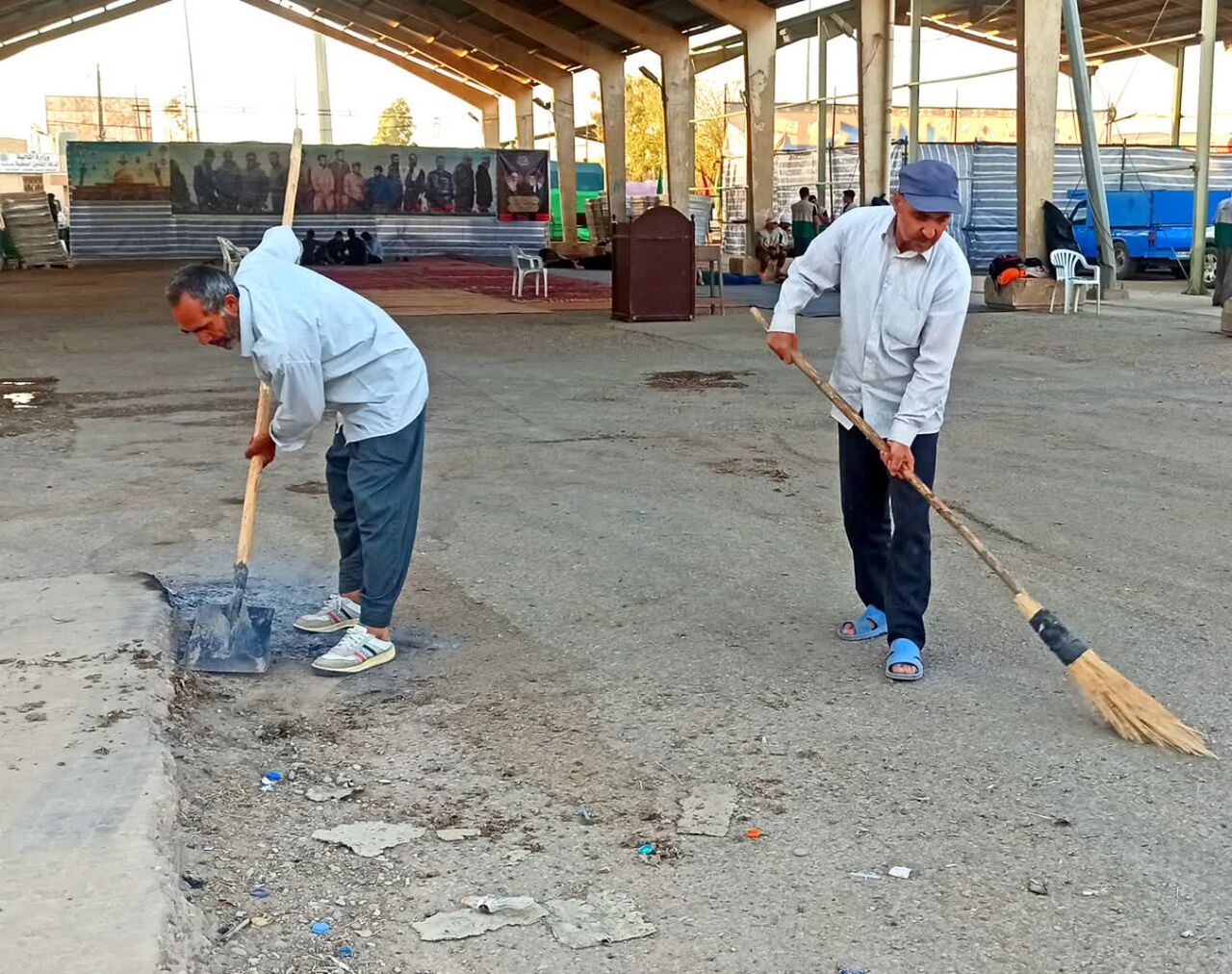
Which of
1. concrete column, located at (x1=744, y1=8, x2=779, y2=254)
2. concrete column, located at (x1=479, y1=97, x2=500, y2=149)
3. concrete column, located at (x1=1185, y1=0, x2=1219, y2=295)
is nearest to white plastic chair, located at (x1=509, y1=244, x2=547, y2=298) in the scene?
concrete column, located at (x1=744, y1=8, x2=779, y2=254)

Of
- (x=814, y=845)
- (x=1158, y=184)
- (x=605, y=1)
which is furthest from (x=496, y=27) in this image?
(x=814, y=845)

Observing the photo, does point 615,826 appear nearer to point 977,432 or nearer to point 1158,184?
point 977,432

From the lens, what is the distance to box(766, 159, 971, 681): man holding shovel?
426 centimetres

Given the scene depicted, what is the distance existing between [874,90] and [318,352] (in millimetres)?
21695

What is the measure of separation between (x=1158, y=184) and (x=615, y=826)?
2886 cm

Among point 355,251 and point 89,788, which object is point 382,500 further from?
point 355,251

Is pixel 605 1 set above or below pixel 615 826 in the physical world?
above

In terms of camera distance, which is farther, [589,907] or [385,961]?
[589,907]

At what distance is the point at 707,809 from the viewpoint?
11.7 feet

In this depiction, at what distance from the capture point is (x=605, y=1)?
31516mm

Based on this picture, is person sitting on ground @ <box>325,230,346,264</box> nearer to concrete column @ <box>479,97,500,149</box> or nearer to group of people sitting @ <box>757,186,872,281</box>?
group of people sitting @ <box>757,186,872,281</box>

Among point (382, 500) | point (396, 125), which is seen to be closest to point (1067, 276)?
point (382, 500)

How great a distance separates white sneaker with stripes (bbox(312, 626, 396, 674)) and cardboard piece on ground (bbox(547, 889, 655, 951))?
5.52 feet

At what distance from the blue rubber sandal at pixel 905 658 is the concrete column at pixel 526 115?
4417 centimetres
